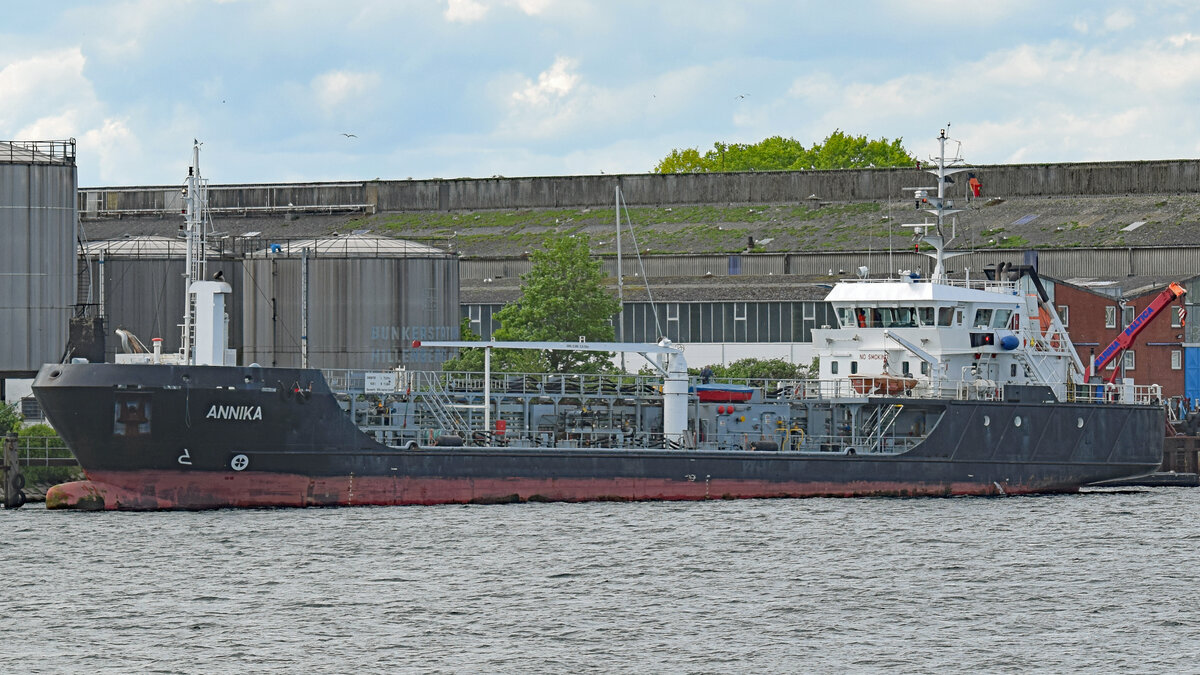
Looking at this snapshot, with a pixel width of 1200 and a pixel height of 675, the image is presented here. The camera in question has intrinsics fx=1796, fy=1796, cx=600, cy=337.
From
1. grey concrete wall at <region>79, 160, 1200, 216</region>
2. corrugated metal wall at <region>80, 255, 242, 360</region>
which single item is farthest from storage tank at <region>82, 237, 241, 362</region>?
grey concrete wall at <region>79, 160, 1200, 216</region>

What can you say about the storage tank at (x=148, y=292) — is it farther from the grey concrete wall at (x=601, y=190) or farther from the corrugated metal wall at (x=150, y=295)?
the grey concrete wall at (x=601, y=190)

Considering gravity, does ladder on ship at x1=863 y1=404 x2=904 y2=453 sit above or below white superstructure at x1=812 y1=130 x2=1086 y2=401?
below

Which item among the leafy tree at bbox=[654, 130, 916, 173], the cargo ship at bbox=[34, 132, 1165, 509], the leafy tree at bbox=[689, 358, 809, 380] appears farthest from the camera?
the leafy tree at bbox=[654, 130, 916, 173]

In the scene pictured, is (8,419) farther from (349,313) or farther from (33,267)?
(349,313)

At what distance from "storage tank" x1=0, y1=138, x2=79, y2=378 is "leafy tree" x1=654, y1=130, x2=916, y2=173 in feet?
225

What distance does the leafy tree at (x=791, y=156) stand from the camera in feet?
426

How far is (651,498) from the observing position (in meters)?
50.3

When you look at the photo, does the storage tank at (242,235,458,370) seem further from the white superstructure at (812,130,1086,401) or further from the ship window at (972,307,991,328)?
the ship window at (972,307,991,328)

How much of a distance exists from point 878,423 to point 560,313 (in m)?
21.0

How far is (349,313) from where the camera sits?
69562mm

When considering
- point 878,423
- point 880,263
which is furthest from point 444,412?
point 880,263

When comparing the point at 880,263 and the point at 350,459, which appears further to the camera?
the point at 880,263

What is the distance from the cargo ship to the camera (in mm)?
45125

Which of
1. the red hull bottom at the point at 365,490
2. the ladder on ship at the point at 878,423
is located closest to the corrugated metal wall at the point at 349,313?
the red hull bottom at the point at 365,490
